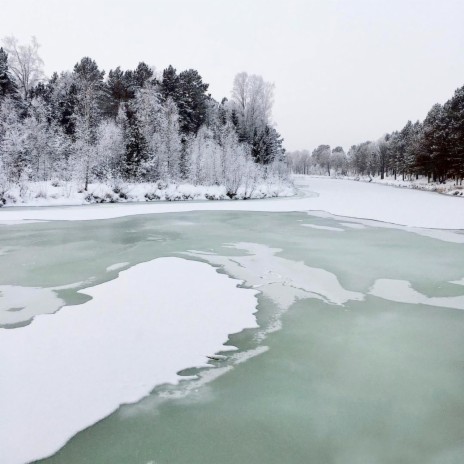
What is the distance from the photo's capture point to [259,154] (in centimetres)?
4709

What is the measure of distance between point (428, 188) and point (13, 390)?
47.7 metres

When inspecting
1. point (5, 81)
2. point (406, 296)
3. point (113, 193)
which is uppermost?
point (5, 81)

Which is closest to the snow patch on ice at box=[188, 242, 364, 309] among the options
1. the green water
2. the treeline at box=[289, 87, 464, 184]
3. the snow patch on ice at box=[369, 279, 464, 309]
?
the green water

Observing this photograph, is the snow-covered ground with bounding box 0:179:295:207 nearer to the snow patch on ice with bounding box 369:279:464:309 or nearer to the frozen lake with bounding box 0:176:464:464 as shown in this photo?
the frozen lake with bounding box 0:176:464:464

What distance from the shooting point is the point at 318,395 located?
368cm

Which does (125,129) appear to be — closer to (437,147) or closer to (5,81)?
(5,81)

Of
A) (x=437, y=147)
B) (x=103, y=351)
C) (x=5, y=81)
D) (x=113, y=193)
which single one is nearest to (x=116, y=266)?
(x=103, y=351)

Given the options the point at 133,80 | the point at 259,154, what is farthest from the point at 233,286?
the point at 133,80

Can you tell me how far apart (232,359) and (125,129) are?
36.1 metres

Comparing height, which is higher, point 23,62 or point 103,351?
point 23,62

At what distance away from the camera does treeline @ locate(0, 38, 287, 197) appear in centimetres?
2992

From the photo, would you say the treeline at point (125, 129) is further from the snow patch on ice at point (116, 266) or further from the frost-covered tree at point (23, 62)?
the snow patch on ice at point (116, 266)

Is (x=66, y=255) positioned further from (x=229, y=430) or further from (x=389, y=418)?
(x=389, y=418)

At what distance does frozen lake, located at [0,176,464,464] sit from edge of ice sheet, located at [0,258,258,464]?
0.06ft
